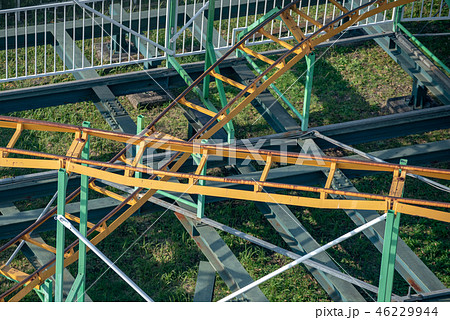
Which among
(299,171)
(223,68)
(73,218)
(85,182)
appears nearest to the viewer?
(85,182)

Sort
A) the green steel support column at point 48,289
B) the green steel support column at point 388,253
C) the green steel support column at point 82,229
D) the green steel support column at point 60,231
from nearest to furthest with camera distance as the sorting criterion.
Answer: the green steel support column at point 388,253 → the green steel support column at point 60,231 → the green steel support column at point 82,229 → the green steel support column at point 48,289

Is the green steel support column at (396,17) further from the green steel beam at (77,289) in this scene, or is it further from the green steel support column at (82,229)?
the green steel beam at (77,289)

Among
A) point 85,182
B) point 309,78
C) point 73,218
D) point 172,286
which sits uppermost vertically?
point 309,78

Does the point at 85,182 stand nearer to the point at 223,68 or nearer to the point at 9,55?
the point at 223,68

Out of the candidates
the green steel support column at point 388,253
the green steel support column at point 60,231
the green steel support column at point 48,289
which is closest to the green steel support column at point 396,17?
the green steel support column at point 388,253

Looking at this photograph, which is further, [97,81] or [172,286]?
[97,81]

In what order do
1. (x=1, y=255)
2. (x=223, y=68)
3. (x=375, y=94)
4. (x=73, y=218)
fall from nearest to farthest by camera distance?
1. (x=73, y=218)
2. (x=1, y=255)
3. (x=223, y=68)
4. (x=375, y=94)

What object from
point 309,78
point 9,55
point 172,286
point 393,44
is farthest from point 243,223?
point 9,55

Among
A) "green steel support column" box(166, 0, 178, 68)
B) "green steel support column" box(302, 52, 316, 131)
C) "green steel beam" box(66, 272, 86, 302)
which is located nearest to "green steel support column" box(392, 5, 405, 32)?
"green steel support column" box(302, 52, 316, 131)

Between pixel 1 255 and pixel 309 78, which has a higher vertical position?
pixel 309 78

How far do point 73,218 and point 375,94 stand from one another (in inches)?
266

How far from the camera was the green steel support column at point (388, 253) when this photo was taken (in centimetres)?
687

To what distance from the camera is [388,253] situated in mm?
6898

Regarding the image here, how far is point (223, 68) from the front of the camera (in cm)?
1182
